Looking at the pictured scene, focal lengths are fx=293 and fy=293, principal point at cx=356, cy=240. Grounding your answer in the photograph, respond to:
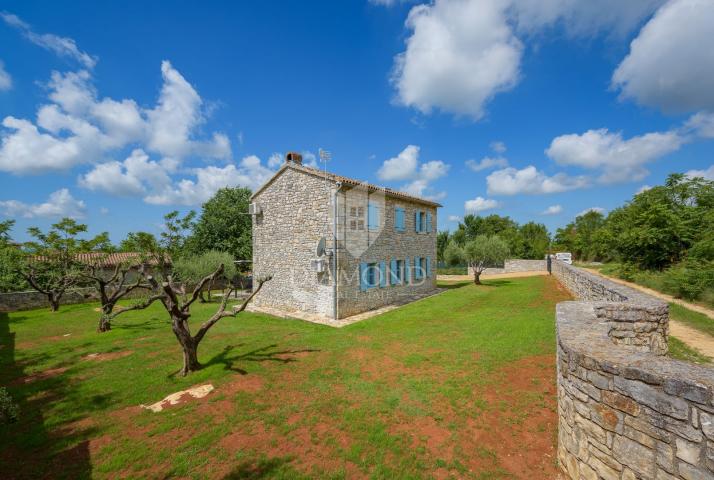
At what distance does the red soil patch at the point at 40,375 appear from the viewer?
269 inches

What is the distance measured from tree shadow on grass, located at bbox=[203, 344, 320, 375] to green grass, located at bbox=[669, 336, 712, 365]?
8.15m

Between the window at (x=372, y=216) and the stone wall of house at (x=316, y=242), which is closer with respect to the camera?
the stone wall of house at (x=316, y=242)

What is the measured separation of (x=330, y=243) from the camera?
11977 mm

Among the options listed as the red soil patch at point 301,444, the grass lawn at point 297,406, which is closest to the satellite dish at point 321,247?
the grass lawn at point 297,406

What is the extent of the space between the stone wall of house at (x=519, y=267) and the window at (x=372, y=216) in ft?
75.0

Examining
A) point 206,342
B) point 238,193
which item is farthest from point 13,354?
point 238,193

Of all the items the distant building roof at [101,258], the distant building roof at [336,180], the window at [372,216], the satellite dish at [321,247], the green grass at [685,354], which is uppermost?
the distant building roof at [336,180]

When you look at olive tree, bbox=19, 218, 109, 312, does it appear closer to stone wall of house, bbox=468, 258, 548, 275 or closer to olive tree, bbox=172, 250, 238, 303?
olive tree, bbox=172, 250, 238, 303

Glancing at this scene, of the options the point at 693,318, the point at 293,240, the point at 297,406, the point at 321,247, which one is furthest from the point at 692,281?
the point at 293,240

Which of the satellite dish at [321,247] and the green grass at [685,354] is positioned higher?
the satellite dish at [321,247]

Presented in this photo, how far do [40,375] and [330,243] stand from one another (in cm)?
880

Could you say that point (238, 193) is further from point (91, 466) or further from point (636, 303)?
point (636, 303)

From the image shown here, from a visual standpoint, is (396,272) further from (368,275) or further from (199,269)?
(199,269)

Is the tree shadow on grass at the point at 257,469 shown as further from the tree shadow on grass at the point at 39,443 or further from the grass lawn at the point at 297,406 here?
the tree shadow on grass at the point at 39,443
